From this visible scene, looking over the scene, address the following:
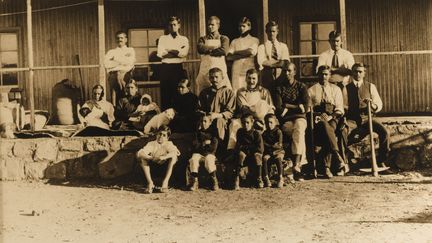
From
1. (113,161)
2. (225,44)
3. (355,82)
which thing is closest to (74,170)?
(113,161)

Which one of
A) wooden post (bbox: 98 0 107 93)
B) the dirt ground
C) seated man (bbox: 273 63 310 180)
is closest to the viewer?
the dirt ground

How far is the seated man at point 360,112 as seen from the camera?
27.0ft

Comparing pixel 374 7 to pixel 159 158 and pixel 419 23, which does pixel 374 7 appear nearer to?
pixel 419 23

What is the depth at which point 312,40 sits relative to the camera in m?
12.4

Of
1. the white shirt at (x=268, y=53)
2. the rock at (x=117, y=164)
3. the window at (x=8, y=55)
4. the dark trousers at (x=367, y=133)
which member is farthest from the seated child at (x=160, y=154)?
the window at (x=8, y=55)

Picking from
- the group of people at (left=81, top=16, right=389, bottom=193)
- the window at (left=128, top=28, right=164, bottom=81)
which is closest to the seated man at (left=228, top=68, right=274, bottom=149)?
the group of people at (left=81, top=16, right=389, bottom=193)

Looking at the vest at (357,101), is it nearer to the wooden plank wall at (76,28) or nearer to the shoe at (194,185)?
the shoe at (194,185)

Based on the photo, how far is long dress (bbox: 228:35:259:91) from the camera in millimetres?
8688

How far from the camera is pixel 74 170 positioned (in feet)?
27.8

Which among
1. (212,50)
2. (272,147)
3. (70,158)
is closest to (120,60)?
(212,50)

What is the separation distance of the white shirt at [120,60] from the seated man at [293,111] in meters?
2.65

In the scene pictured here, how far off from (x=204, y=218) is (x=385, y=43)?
7827mm

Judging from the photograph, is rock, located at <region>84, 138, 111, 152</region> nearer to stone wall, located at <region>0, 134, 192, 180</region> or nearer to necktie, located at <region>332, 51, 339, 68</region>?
stone wall, located at <region>0, 134, 192, 180</region>

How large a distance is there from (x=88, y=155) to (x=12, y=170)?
3.91 ft
